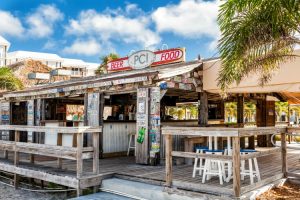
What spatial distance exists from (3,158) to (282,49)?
861cm

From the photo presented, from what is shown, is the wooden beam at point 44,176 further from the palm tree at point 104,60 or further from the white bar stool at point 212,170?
the palm tree at point 104,60

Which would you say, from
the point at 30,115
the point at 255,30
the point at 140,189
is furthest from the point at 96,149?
the point at 30,115

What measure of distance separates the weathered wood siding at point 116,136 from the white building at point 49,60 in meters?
43.5

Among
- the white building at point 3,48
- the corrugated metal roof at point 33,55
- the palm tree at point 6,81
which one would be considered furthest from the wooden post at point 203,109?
the white building at point 3,48

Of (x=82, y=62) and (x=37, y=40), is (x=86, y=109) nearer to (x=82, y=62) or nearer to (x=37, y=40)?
(x=82, y=62)

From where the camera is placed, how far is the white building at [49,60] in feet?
180

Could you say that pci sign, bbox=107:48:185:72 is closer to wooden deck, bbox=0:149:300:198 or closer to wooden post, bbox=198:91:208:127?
wooden post, bbox=198:91:208:127

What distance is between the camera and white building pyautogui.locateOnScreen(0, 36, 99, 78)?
180 ft

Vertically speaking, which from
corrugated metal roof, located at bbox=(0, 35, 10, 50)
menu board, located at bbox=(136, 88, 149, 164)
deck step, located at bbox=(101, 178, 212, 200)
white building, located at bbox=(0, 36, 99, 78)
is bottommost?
deck step, located at bbox=(101, 178, 212, 200)

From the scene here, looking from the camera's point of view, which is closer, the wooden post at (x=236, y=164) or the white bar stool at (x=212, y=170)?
the wooden post at (x=236, y=164)

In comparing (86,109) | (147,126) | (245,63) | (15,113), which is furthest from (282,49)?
(15,113)

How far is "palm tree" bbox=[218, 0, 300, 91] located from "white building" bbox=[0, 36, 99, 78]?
48.6 m

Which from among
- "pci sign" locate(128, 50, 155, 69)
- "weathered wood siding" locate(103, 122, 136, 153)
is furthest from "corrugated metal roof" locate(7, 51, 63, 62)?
"weathered wood siding" locate(103, 122, 136, 153)

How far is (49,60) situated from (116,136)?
51122mm
